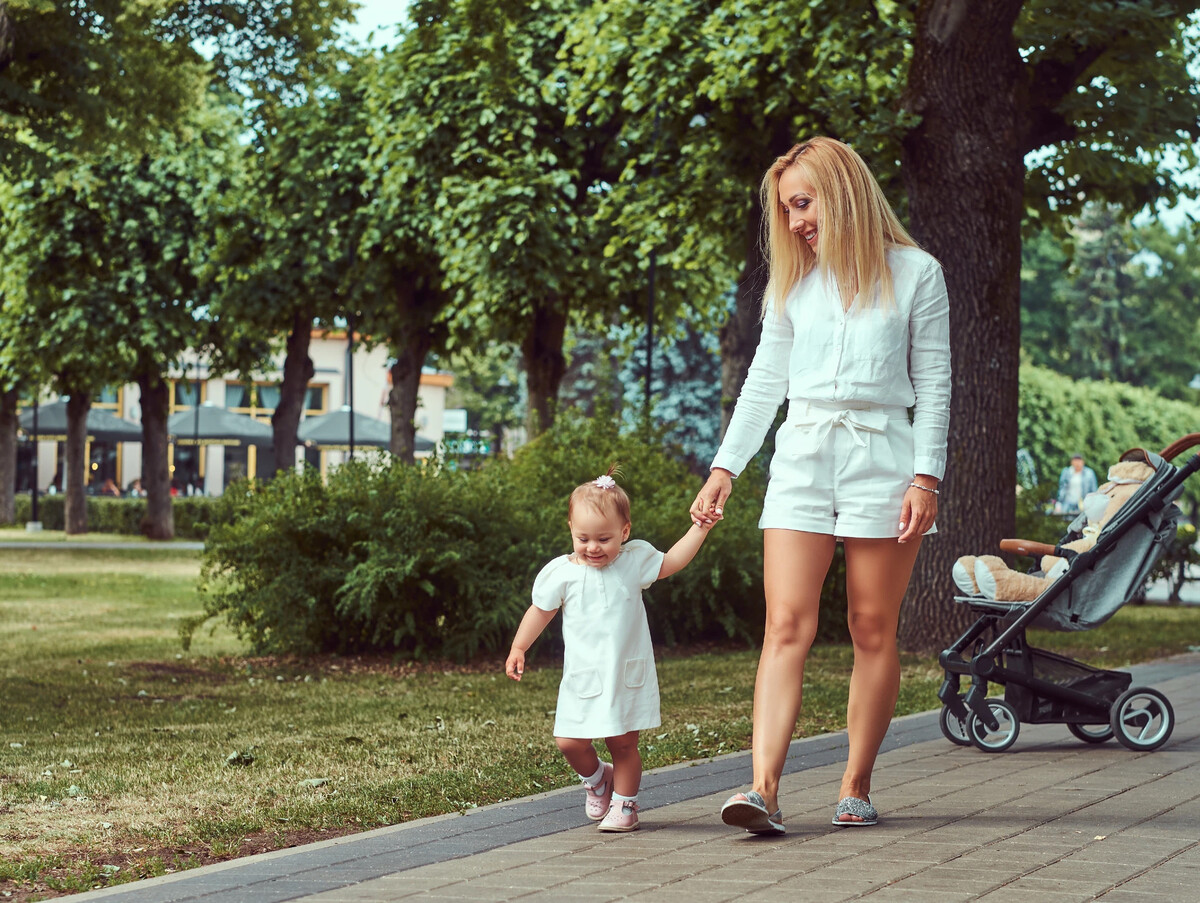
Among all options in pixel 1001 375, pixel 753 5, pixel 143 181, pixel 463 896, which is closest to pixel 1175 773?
pixel 463 896

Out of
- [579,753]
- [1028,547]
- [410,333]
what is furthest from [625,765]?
[410,333]

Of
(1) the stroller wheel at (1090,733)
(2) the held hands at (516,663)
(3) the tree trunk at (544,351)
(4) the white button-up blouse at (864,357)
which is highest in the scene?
(3) the tree trunk at (544,351)

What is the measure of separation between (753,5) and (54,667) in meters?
8.97

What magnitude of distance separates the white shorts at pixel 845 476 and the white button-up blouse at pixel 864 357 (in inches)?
2.3

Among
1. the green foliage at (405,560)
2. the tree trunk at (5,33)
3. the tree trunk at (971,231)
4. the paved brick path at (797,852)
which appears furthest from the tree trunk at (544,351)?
the paved brick path at (797,852)

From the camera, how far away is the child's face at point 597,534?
184 inches

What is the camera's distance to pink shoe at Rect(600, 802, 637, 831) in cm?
460

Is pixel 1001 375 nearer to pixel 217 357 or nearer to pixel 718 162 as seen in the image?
pixel 718 162

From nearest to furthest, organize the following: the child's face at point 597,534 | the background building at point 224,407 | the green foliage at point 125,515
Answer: the child's face at point 597,534
the green foliage at point 125,515
the background building at point 224,407

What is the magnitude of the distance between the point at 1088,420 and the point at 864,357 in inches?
2171

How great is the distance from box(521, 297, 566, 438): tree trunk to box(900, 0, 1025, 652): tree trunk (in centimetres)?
1038

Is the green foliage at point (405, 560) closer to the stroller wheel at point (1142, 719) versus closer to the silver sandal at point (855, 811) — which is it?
the stroller wheel at point (1142, 719)

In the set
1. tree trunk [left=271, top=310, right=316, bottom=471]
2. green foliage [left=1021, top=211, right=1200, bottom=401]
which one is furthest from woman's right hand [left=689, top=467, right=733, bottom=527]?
green foliage [left=1021, top=211, right=1200, bottom=401]

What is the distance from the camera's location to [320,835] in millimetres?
4645
